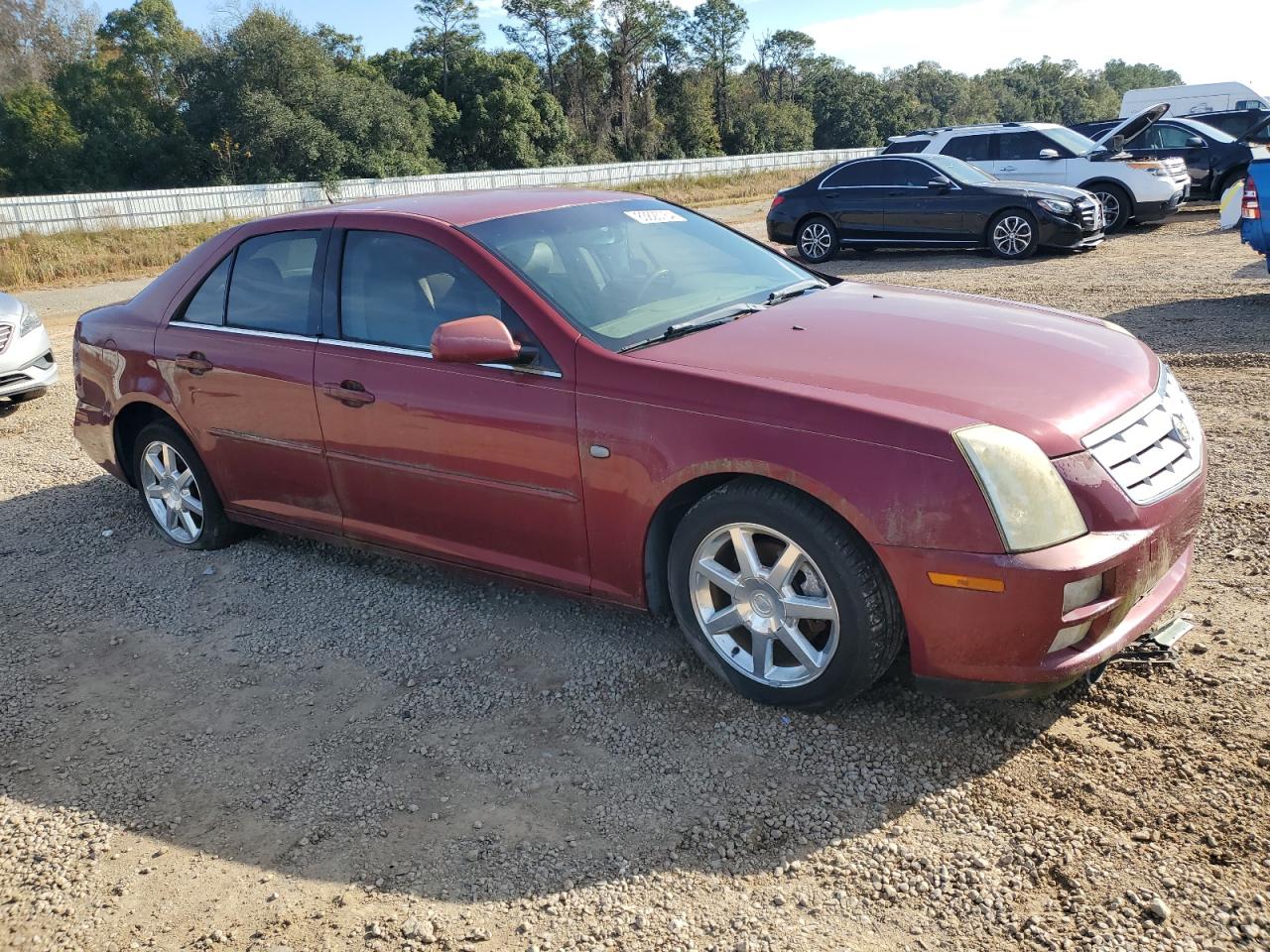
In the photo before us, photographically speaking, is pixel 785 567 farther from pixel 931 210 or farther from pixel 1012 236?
pixel 931 210

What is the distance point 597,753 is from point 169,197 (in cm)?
3001

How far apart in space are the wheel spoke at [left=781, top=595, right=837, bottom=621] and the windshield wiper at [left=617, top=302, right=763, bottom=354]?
3.40 feet

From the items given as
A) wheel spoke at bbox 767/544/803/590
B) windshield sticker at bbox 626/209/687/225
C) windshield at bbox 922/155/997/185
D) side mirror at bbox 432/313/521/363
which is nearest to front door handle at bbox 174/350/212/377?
side mirror at bbox 432/313/521/363

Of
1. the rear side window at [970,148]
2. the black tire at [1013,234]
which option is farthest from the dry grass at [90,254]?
the black tire at [1013,234]

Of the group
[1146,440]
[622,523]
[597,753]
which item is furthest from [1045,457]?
[597,753]

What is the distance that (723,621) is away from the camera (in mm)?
3393

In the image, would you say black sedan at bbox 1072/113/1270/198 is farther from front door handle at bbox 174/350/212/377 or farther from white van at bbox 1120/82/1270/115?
front door handle at bbox 174/350/212/377

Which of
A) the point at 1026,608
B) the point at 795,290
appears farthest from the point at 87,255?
the point at 1026,608

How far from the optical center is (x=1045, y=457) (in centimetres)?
285

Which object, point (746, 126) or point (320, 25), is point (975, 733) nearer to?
point (320, 25)

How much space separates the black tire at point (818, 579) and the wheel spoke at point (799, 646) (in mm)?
23

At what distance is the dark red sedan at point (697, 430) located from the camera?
9.42ft

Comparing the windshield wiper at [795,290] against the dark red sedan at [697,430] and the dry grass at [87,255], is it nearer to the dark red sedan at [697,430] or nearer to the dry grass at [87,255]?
the dark red sedan at [697,430]

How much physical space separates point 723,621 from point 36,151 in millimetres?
52725
